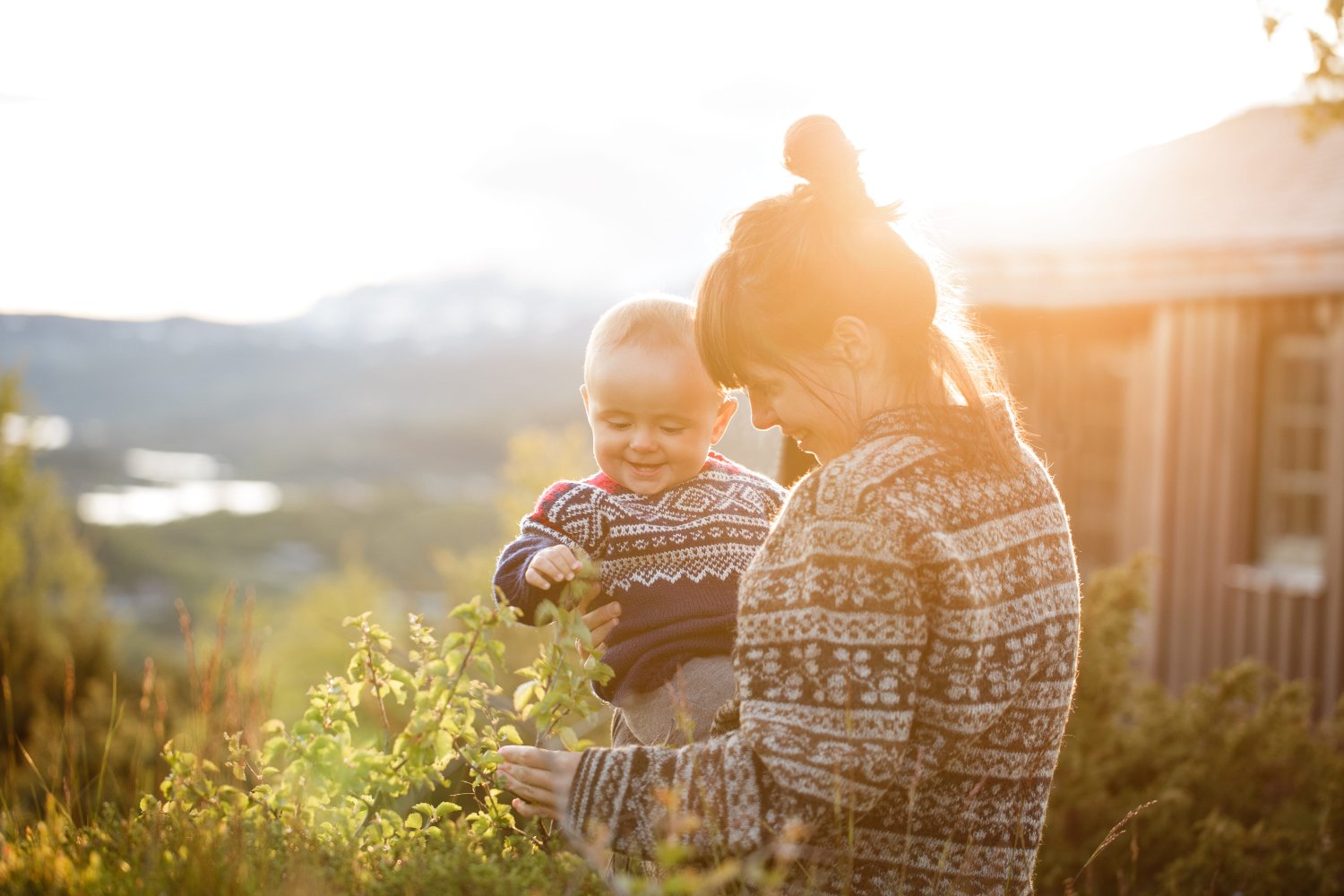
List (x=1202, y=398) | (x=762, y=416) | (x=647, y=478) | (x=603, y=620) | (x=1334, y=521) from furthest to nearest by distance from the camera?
(x=1202, y=398) < (x=1334, y=521) < (x=647, y=478) < (x=603, y=620) < (x=762, y=416)

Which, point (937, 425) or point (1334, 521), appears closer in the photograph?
point (937, 425)

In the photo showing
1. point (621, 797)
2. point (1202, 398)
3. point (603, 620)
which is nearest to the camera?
point (621, 797)

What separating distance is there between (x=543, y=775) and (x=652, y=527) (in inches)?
27.4

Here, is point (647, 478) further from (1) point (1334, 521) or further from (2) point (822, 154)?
(1) point (1334, 521)

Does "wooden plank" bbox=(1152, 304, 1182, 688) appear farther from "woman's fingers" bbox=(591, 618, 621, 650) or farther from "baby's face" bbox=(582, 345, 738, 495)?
"woman's fingers" bbox=(591, 618, 621, 650)

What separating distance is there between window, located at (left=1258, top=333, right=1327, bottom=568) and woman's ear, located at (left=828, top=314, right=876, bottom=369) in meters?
7.77

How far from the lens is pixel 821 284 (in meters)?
1.89

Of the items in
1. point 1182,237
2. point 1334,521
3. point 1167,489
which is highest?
point 1182,237

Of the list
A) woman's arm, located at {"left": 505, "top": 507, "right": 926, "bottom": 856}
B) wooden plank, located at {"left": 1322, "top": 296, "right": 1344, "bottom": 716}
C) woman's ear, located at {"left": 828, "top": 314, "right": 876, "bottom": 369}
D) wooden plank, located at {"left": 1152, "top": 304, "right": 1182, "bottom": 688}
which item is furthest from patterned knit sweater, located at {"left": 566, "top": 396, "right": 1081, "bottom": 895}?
wooden plank, located at {"left": 1152, "top": 304, "right": 1182, "bottom": 688}

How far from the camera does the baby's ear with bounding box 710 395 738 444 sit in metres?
2.63

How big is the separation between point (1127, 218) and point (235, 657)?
8.11 metres

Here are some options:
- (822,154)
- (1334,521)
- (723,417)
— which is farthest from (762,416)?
(1334,521)

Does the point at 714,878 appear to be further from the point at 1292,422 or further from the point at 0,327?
the point at 0,327

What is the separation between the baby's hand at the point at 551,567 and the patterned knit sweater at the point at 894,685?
1.50 ft
